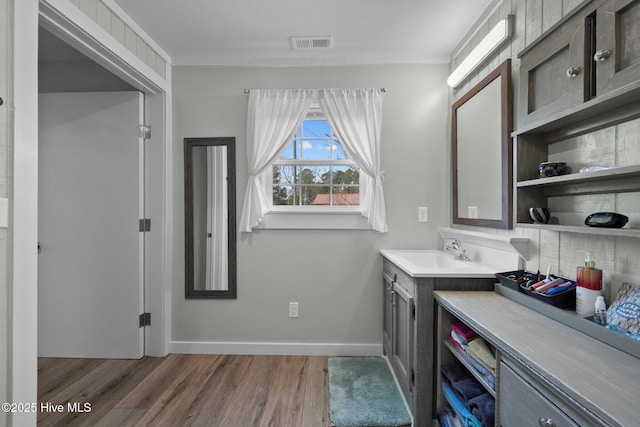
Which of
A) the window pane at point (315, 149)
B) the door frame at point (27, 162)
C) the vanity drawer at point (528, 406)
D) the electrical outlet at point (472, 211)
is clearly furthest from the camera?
the window pane at point (315, 149)

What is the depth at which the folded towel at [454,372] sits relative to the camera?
1428 millimetres

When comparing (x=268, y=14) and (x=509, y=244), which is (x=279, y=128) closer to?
(x=268, y=14)

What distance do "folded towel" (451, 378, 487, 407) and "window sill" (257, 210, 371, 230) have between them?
4.37 ft

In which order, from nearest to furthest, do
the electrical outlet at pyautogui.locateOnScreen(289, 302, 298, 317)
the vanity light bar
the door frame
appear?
the door frame → the vanity light bar → the electrical outlet at pyautogui.locateOnScreen(289, 302, 298, 317)

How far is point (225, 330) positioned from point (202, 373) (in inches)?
15.0

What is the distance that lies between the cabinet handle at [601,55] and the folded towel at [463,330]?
1.19 meters

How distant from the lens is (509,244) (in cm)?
158

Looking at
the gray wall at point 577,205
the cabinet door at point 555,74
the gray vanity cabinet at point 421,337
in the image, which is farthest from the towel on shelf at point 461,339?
the cabinet door at point 555,74

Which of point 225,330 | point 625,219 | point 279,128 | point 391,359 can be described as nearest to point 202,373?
point 225,330

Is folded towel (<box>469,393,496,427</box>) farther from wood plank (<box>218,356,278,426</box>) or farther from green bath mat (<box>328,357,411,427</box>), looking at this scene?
wood plank (<box>218,356,278,426</box>)

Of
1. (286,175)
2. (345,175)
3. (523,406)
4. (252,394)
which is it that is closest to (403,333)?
(523,406)

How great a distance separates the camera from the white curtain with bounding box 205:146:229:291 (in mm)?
2541

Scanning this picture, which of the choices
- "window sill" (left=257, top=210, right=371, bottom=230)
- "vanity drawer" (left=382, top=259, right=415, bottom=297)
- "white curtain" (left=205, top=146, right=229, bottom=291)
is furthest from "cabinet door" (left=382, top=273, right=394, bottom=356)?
"white curtain" (left=205, top=146, right=229, bottom=291)

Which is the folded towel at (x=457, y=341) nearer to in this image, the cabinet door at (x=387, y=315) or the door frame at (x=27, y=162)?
the cabinet door at (x=387, y=315)
